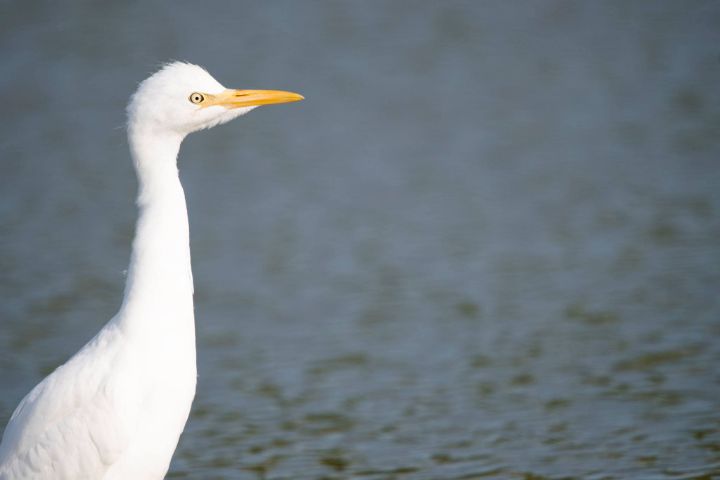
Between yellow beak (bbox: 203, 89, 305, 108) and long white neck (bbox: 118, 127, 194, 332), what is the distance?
39cm

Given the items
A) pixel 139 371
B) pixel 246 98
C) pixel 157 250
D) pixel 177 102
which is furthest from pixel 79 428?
pixel 246 98

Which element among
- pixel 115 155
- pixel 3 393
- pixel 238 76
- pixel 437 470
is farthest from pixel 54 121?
pixel 437 470

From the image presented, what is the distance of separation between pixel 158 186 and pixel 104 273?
562 centimetres

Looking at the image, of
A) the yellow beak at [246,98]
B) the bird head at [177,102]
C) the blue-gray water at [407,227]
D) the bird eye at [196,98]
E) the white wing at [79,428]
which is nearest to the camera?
the white wing at [79,428]

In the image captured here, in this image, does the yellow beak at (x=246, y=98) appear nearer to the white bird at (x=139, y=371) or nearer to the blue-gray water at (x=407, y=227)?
the white bird at (x=139, y=371)

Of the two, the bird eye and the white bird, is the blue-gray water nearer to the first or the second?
the white bird

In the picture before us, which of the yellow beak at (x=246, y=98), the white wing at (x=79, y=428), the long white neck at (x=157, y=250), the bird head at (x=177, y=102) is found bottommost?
the white wing at (x=79, y=428)

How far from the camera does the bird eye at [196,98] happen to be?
6.11 meters

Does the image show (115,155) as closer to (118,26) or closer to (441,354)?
(118,26)

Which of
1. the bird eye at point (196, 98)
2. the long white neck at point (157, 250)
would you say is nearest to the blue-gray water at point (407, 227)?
the long white neck at point (157, 250)

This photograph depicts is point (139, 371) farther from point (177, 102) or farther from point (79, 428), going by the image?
point (177, 102)

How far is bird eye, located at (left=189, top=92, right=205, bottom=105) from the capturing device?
611 centimetres

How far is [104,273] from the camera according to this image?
11398mm

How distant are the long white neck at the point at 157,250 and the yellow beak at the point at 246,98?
391 millimetres
